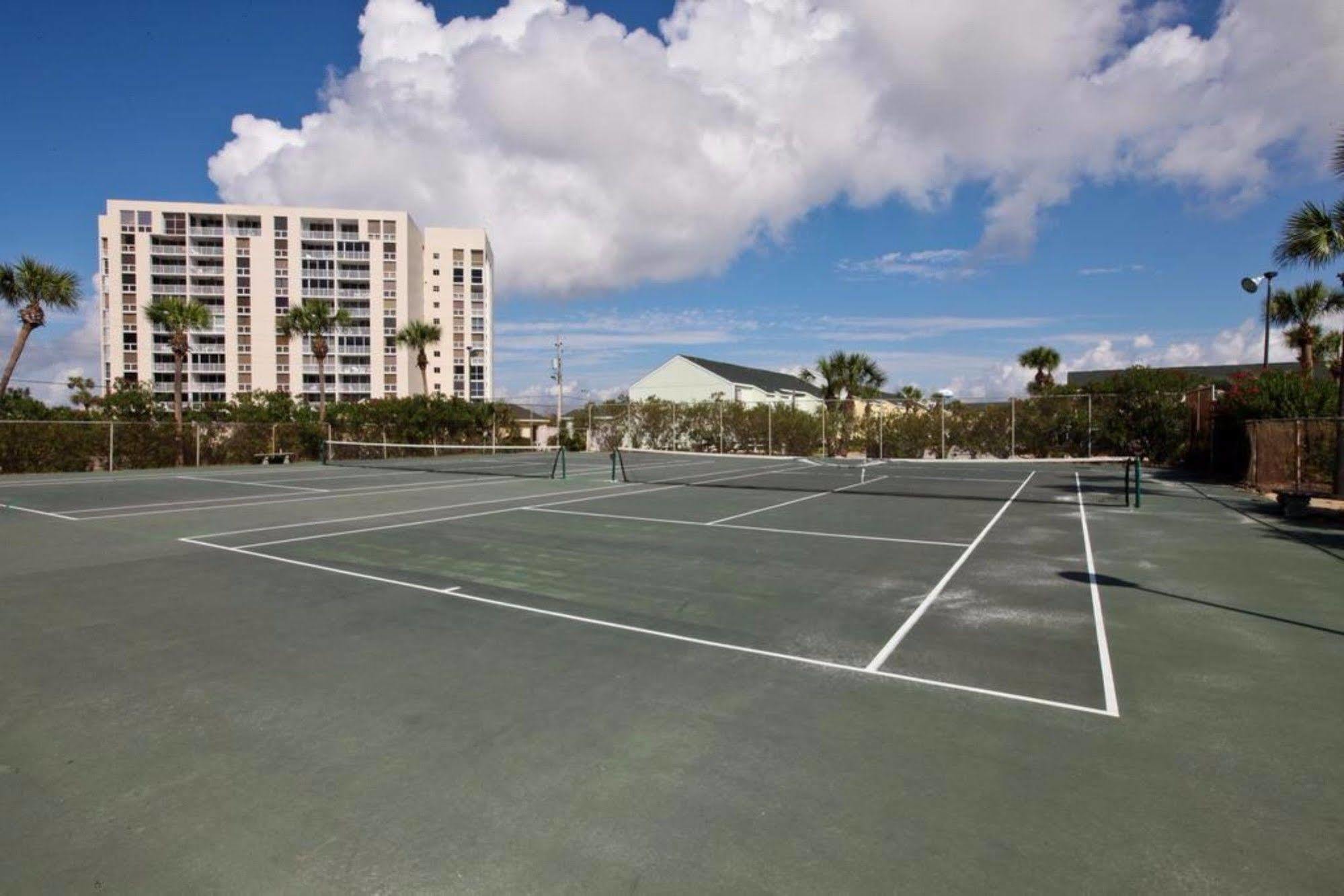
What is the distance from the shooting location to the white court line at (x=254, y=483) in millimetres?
20672

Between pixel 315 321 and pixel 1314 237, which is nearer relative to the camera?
pixel 1314 237

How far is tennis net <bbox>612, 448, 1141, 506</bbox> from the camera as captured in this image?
19.9 metres

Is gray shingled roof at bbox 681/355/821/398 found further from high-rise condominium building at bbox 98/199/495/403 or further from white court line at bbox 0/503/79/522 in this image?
white court line at bbox 0/503/79/522

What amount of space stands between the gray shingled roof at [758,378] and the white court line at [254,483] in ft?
138

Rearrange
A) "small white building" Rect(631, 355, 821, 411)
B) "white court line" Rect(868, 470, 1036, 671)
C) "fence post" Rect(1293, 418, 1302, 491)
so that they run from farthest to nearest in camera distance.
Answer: "small white building" Rect(631, 355, 821, 411) → "fence post" Rect(1293, 418, 1302, 491) → "white court line" Rect(868, 470, 1036, 671)

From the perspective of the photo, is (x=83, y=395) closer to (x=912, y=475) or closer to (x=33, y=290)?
(x=33, y=290)

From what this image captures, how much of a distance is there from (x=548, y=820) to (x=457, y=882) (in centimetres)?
55

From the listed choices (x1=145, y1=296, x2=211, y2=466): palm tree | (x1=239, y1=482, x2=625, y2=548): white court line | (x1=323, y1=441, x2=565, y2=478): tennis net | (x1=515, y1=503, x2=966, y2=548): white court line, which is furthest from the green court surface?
(x1=145, y1=296, x2=211, y2=466): palm tree

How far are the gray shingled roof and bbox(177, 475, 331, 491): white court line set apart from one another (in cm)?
4194

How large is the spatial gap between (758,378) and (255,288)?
64839 mm

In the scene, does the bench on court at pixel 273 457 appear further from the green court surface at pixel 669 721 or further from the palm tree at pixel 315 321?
the green court surface at pixel 669 721

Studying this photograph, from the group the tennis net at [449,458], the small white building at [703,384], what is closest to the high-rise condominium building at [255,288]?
the small white building at [703,384]

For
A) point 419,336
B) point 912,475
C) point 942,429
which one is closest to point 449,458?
point 419,336

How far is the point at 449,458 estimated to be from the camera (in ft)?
128
